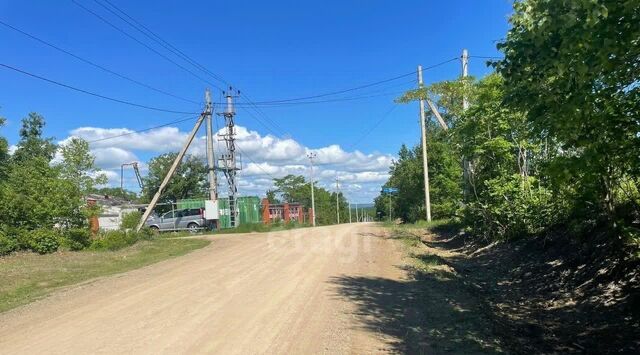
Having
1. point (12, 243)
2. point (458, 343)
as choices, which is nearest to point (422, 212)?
point (12, 243)

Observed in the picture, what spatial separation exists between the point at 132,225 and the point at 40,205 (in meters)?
9.53

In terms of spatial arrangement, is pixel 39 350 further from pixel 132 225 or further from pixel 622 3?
pixel 132 225

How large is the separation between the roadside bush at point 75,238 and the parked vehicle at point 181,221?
18332 mm

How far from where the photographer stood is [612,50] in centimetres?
459

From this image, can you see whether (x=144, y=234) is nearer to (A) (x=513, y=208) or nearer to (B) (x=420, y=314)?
(A) (x=513, y=208)

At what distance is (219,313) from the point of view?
28.2ft

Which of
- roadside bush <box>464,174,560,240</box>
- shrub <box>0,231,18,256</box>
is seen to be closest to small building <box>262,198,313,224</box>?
shrub <box>0,231,18,256</box>

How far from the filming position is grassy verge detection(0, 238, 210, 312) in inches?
482

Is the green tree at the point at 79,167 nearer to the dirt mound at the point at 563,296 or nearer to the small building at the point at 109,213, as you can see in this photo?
the small building at the point at 109,213

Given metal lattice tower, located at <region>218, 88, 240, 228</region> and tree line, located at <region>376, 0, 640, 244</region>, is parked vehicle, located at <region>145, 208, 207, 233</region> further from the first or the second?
tree line, located at <region>376, 0, 640, 244</region>

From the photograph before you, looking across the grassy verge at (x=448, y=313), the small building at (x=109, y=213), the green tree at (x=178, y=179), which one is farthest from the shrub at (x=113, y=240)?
the green tree at (x=178, y=179)

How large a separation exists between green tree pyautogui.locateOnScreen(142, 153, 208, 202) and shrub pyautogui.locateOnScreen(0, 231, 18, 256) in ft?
153

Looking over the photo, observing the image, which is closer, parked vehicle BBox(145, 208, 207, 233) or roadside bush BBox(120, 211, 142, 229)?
roadside bush BBox(120, 211, 142, 229)

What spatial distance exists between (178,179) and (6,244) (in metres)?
47.8
